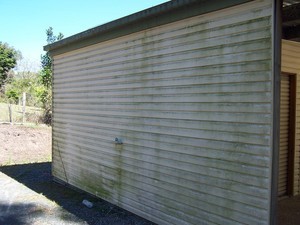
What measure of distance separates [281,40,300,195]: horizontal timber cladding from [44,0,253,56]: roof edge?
231 cm

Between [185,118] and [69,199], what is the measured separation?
127 inches

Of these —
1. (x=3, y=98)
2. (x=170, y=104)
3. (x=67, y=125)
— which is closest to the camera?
(x=170, y=104)

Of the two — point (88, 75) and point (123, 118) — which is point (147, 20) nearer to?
point (123, 118)

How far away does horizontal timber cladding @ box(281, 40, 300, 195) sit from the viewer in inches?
228

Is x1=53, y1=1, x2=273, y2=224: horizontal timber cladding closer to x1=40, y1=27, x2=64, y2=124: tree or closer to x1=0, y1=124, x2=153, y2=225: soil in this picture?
x1=0, y1=124, x2=153, y2=225: soil

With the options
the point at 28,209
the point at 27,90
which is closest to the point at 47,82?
the point at 27,90

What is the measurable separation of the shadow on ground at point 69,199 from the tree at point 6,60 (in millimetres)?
24546

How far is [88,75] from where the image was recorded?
6.64 m

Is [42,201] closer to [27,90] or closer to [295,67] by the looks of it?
[295,67]

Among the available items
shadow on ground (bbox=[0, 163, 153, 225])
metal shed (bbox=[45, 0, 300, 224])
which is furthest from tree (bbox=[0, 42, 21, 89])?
metal shed (bbox=[45, 0, 300, 224])

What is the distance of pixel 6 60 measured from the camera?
31.8 meters

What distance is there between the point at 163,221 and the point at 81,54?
3819mm

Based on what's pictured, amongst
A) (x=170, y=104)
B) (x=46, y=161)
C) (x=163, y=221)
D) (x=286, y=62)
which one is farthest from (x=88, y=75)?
(x=46, y=161)

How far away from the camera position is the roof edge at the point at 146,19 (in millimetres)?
4016
